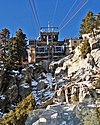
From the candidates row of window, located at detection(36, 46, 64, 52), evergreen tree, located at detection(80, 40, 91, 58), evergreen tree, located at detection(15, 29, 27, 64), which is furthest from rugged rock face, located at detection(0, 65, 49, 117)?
row of window, located at detection(36, 46, 64, 52)

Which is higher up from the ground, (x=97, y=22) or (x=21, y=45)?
(x=97, y=22)

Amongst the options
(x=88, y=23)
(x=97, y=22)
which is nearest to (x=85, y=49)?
(x=88, y=23)

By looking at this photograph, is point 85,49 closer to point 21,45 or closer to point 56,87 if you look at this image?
point 56,87

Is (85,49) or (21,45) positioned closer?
(85,49)

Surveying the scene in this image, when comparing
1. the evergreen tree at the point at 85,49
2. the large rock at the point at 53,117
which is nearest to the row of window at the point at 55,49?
the evergreen tree at the point at 85,49

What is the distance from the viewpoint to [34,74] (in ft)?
200

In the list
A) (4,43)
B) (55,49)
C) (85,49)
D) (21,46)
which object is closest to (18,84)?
(21,46)

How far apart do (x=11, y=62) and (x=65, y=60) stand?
11.0m

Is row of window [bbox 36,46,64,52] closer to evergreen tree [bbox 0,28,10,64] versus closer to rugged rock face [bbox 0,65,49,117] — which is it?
evergreen tree [bbox 0,28,10,64]

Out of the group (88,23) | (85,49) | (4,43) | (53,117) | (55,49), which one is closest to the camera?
(53,117)

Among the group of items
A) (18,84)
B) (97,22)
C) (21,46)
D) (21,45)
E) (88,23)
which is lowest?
(18,84)

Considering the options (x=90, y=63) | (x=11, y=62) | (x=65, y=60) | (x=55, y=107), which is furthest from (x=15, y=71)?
(x=55, y=107)

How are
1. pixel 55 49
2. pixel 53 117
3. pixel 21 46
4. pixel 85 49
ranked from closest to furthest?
1. pixel 53 117
2. pixel 85 49
3. pixel 21 46
4. pixel 55 49

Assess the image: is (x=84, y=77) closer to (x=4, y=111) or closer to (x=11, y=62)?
(x=4, y=111)
